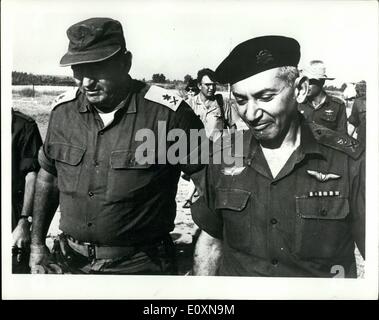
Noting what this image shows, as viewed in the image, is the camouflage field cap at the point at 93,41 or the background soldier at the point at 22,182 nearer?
the camouflage field cap at the point at 93,41

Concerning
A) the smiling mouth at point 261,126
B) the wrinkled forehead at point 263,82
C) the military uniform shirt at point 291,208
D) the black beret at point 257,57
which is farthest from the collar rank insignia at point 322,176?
the black beret at point 257,57

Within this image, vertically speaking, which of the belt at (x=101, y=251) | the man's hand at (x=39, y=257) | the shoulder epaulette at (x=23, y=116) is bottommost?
the man's hand at (x=39, y=257)

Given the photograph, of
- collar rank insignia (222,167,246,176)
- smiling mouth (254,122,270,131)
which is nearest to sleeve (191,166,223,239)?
collar rank insignia (222,167,246,176)

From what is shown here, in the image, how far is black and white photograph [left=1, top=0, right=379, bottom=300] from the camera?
3768 mm

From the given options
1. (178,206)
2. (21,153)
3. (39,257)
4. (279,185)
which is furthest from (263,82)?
(39,257)

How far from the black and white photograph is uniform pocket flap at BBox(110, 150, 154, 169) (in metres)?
0.01

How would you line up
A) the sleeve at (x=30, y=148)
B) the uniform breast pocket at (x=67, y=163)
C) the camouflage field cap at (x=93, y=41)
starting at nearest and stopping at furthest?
the camouflage field cap at (x=93, y=41) < the uniform breast pocket at (x=67, y=163) < the sleeve at (x=30, y=148)

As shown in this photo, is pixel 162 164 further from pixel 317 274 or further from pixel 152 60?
pixel 317 274

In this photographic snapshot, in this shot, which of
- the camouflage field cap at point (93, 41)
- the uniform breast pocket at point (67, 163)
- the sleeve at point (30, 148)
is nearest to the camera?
the camouflage field cap at point (93, 41)

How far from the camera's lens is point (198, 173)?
3855 mm

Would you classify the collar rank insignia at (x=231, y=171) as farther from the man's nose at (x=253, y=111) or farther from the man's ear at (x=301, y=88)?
the man's ear at (x=301, y=88)

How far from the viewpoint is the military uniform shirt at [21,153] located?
3.96 meters

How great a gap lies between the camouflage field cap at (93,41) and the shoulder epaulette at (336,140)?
60.6 inches

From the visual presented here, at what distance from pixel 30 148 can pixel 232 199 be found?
5.16 ft
